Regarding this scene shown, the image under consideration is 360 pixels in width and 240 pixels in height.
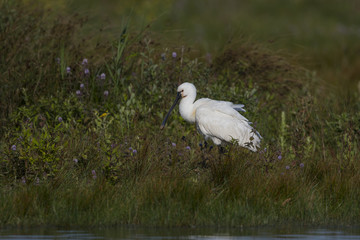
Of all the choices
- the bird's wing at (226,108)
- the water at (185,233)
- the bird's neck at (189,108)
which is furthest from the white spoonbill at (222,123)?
the water at (185,233)

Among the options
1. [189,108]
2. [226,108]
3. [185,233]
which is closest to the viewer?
[185,233]

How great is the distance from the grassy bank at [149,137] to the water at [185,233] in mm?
228

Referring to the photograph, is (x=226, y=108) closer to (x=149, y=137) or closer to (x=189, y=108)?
(x=189, y=108)

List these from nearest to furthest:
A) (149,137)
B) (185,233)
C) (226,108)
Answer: (185,233) < (149,137) < (226,108)

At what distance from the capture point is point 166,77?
10.3 meters

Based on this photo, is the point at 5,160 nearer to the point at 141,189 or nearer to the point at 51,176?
the point at 51,176

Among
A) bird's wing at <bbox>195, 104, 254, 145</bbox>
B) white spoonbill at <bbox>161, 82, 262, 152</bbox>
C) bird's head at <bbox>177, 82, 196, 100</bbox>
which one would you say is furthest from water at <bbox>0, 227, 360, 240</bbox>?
bird's head at <bbox>177, 82, 196, 100</bbox>

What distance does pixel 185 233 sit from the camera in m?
5.96

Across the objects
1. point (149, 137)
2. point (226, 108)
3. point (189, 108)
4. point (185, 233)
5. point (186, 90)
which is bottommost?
point (185, 233)

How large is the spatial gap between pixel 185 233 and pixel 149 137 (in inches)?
100

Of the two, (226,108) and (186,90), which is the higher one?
(186,90)

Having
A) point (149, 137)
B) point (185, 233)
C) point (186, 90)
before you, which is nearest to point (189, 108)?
point (186, 90)

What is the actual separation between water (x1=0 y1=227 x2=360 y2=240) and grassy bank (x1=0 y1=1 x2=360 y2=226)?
0.75 ft

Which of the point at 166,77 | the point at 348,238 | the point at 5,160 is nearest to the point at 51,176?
the point at 5,160
